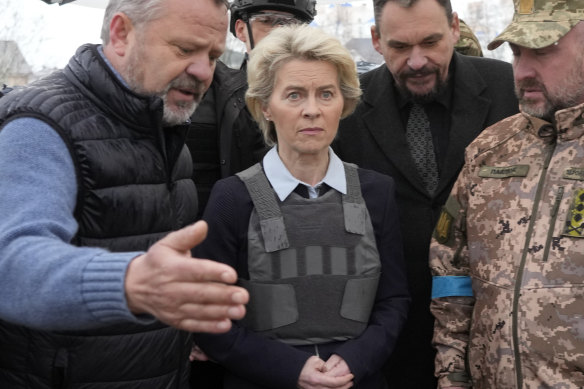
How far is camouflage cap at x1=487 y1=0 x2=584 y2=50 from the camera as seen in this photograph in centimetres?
236

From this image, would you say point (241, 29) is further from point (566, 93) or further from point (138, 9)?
point (566, 93)

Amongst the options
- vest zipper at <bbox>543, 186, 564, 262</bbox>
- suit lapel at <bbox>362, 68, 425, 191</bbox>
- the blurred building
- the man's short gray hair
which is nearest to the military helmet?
suit lapel at <bbox>362, 68, 425, 191</bbox>

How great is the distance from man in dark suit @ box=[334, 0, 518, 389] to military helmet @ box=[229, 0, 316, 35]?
439 millimetres

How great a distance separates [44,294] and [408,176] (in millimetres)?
1849

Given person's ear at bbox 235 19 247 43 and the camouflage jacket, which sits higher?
person's ear at bbox 235 19 247 43

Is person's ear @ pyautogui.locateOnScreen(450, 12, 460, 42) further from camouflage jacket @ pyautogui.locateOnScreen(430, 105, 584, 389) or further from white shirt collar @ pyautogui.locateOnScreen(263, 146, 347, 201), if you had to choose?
white shirt collar @ pyautogui.locateOnScreen(263, 146, 347, 201)

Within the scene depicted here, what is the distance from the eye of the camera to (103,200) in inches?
74.7

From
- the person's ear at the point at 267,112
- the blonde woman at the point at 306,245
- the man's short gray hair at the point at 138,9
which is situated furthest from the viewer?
the person's ear at the point at 267,112

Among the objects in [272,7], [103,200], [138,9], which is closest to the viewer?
[103,200]

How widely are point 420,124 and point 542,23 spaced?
0.80 m

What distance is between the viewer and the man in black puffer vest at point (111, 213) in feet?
4.49

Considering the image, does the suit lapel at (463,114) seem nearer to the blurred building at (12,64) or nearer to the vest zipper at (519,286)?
the vest zipper at (519,286)

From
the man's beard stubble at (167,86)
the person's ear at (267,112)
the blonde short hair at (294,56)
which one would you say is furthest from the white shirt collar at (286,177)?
the man's beard stubble at (167,86)

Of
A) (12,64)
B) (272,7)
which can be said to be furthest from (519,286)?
(12,64)
